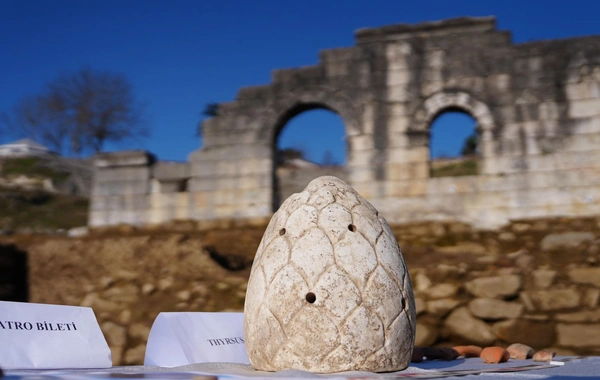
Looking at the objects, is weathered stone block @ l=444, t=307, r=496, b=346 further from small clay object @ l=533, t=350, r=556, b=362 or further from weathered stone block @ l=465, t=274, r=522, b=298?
small clay object @ l=533, t=350, r=556, b=362

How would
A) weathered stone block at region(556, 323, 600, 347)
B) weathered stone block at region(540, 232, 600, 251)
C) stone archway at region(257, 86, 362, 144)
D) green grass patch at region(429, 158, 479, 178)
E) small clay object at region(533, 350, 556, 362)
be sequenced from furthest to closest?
green grass patch at region(429, 158, 479, 178)
stone archway at region(257, 86, 362, 144)
weathered stone block at region(540, 232, 600, 251)
weathered stone block at region(556, 323, 600, 347)
small clay object at region(533, 350, 556, 362)

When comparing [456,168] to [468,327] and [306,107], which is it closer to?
[306,107]

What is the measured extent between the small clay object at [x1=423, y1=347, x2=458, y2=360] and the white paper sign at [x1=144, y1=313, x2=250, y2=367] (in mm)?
1773

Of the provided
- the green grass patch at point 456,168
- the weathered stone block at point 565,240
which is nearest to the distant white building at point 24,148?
the green grass patch at point 456,168

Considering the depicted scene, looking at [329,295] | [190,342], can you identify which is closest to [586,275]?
[329,295]

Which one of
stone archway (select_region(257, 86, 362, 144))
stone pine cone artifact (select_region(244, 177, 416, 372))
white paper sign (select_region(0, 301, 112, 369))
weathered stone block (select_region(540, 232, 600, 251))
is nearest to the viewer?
stone pine cone artifact (select_region(244, 177, 416, 372))

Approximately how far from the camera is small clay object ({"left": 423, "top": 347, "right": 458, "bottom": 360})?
5730 mm

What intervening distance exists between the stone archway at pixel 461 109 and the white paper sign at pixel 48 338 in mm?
8376

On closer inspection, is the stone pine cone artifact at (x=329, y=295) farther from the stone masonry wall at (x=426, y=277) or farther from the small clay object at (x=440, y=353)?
the stone masonry wall at (x=426, y=277)

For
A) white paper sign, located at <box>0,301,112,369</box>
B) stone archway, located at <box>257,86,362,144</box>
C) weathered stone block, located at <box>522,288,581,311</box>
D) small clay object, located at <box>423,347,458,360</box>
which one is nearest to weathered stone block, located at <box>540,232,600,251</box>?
weathered stone block, located at <box>522,288,581,311</box>

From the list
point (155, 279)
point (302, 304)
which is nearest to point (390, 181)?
point (155, 279)

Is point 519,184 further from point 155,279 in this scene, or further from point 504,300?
point 155,279

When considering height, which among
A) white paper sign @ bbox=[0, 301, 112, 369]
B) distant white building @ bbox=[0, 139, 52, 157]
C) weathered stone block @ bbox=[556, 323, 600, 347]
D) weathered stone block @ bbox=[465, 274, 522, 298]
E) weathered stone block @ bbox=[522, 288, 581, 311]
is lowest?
weathered stone block @ bbox=[556, 323, 600, 347]

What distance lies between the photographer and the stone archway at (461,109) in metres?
11.5
